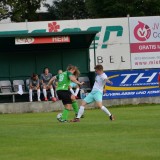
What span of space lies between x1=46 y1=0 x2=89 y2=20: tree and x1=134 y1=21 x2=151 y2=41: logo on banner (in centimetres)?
4757

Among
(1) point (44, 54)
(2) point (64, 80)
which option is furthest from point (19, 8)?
(2) point (64, 80)

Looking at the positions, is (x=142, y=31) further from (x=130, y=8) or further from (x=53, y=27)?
(x=130, y=8)

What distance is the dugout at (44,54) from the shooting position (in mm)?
38406

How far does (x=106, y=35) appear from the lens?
43219 mm

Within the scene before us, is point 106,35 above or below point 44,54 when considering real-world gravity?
above

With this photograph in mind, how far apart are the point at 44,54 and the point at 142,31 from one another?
Answer: 6.46 meters

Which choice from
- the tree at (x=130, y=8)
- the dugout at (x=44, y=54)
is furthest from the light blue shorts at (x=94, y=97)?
the tree at (x=130, y=8)

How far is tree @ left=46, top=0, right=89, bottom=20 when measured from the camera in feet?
301

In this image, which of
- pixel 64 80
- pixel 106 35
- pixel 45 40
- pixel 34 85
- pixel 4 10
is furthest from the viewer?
pixel 4 10

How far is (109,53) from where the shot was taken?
43344 mm

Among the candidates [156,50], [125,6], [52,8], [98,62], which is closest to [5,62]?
[98,62]

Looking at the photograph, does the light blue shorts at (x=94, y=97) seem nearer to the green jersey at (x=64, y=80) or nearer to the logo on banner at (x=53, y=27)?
Result: the green jersey at (x=64, y=80)

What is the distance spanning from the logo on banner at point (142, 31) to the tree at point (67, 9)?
47.6 m

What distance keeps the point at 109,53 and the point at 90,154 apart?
97.4ft
